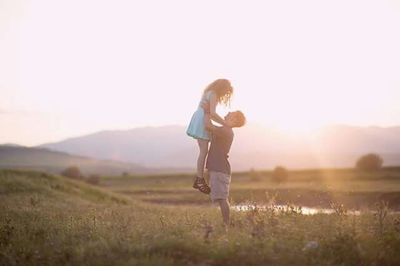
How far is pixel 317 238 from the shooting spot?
11141 mm

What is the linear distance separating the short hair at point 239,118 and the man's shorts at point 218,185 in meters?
1.20

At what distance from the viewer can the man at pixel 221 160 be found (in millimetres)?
12844

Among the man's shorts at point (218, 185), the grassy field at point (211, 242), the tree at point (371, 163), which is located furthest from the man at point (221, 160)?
the tree at point (371, 163)

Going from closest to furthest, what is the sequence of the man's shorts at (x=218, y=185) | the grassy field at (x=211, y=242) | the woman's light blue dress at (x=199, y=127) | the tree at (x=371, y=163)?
the grassy field at (x=211, y=242)
the man's shorts at (x=218, y=185)
the woman's light blue dress at (x=199, y=127)
the tree at (x=371, y=163)

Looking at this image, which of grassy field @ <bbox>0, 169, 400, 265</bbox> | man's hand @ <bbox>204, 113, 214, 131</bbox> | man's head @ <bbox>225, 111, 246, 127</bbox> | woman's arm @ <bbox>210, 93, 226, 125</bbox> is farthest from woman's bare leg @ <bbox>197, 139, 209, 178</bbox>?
grassy field @ <bbox>0, 169, 400, 265</bbox>

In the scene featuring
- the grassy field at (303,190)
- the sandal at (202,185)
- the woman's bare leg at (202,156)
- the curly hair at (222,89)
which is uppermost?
the curly hair at (222,89)

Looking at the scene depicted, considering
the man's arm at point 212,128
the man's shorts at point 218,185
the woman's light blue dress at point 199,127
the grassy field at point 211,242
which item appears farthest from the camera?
the woman's light blue dress at point 199,127

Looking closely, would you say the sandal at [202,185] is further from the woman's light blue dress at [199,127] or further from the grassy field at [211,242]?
the woman's light blue dress at [199,127]

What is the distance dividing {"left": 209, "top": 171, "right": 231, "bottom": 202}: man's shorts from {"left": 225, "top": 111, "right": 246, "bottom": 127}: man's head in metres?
1.17

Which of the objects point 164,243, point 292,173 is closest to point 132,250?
point 164,243

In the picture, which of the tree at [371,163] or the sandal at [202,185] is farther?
the tree at [371,163]

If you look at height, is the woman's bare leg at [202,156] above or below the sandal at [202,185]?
above

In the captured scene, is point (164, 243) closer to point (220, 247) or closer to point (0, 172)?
point (220, 247)

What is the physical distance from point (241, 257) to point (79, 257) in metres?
2.82
